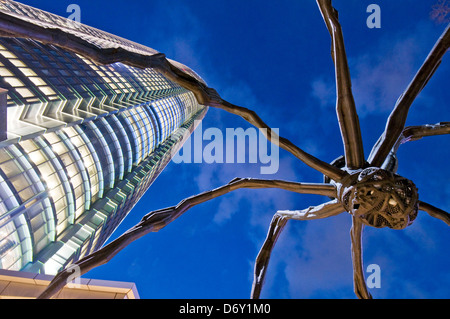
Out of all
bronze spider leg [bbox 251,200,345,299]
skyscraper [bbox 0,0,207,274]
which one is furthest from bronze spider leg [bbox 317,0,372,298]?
skyscraper [bbox 0,0,207,274]

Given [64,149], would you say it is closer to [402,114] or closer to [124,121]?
[124,121]

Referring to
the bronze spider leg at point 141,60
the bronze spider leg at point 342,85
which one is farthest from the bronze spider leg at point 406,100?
the bronze spider leg at point 141,60

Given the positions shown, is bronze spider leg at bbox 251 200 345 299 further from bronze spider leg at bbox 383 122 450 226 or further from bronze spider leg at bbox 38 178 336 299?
bronze spider leg at bbox 383 122 450 226

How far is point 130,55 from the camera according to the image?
13.8ft

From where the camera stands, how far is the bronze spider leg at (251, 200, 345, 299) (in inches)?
191

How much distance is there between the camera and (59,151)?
25.7 meters

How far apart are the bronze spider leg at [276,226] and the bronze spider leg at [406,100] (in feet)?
3.70

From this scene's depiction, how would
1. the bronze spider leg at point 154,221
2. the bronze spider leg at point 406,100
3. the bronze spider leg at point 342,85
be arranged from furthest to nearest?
the bronze spider leg at point 406,100 < the bronze spider leg at point 342,85 < the bronze spider leg at point 154,221

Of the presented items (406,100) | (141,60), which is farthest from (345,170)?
(141,60)

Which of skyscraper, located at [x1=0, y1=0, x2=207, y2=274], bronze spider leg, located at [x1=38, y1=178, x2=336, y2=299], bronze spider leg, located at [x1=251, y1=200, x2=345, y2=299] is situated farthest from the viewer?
skyscraper, located at [x1=0, y1=0, x2=207, y2=274]

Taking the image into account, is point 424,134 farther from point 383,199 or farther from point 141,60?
Result: point 141,60

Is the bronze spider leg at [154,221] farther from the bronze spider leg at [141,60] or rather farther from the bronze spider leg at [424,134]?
the bronze spider leg at [424,134]

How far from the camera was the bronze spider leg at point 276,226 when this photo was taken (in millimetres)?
4853
